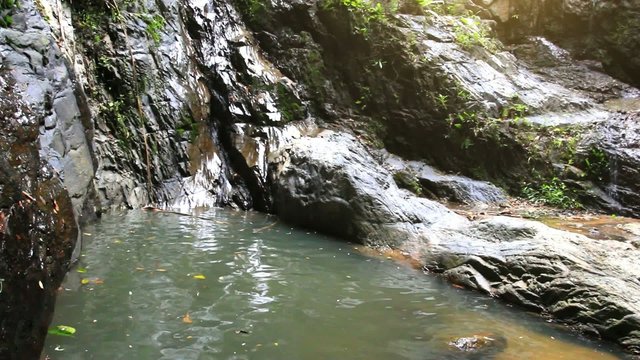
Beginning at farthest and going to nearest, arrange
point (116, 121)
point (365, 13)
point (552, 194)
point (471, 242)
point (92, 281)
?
point (365, 13) < point (552, 194) < point (116, 121) < point (471, 242) < point (92, 281)

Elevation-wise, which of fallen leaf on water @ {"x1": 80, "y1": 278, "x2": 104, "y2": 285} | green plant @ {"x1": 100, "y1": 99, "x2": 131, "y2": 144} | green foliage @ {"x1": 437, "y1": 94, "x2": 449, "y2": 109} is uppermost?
green foliage @ {"x1": 437, "y1": 94, "x2": 449, "y2": 109}

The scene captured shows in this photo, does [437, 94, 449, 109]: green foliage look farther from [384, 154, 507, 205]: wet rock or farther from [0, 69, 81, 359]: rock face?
[0, 69, 81, 359]: rock face

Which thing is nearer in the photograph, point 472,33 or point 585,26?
point 472,33

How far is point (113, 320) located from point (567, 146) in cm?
1098

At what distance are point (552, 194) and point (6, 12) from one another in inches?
427

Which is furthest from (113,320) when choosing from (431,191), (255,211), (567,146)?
(567,146)

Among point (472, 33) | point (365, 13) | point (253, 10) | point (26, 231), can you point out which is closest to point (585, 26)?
point (472, 33)

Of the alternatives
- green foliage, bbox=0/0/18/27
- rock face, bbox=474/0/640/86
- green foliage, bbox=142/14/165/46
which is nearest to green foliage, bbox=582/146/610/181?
rock face, bbox=474/0/640/86

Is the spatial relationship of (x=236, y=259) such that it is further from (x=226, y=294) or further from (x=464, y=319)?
(x=464, y=319)

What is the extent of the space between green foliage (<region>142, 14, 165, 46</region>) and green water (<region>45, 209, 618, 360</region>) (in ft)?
18.8

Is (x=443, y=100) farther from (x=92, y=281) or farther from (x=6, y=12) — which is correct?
(x=6, y=12)

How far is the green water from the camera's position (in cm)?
389

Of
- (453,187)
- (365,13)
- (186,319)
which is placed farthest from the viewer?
(365,13)

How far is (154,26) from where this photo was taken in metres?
11.3
